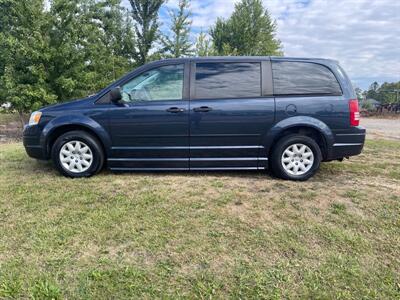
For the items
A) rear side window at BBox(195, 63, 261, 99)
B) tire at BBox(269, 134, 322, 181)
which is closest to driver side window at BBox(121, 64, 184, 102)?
rear side window at BBox(195, 63, 261, 99)

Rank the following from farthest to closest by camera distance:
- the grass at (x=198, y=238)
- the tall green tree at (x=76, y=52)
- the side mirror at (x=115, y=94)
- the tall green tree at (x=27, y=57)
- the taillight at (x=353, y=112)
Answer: the tall green tree at (x=76, y=52) → the tall green tree at (x=27, y=57) → the taillight at (x=353, y=112) → the side mirror at (x=115, y=94) → the grass at (x=198, y=238)

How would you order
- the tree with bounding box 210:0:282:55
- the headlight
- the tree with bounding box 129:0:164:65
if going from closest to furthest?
the headlight, the tree with bounding box 129:0:164:65, the tree with bounding box 210:0:282:55

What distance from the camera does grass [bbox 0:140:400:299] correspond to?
96.9 inches

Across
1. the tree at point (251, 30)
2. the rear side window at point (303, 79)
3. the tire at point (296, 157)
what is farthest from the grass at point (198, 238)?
the tree at point (251, 30)

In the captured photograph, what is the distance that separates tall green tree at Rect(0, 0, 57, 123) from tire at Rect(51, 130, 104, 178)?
858cm

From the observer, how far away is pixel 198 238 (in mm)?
3051

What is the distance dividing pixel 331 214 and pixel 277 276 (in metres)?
1.28

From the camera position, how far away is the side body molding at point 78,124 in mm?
4562

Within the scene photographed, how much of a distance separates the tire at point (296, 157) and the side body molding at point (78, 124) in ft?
7.77

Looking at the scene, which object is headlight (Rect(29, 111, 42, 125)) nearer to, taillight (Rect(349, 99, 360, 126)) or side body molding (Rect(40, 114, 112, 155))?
side body molding (Rect(40, 114, 112, 155))

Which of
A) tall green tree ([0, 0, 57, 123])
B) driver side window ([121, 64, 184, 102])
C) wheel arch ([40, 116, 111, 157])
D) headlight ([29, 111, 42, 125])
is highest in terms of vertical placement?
tall green tree ([0, 0, 57, 123])

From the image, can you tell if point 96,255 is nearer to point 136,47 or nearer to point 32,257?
point 32,257

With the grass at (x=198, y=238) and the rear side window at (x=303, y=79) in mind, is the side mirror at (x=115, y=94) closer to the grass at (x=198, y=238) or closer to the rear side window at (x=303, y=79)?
the grass at (x=198, y=238)

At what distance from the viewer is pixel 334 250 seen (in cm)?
292
